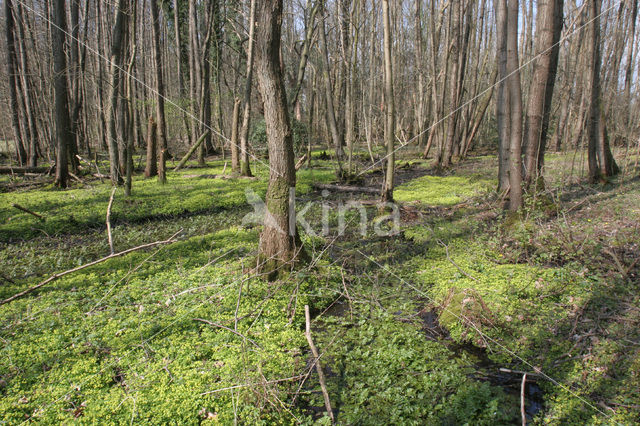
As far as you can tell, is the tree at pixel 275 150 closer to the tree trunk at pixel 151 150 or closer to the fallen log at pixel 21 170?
the tree trunk at pixel 151 150

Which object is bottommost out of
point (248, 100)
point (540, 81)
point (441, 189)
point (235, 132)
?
point (441, 189)

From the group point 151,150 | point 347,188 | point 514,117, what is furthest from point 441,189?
point 151,150

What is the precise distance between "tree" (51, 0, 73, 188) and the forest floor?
3.70m

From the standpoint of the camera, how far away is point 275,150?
14.0ft

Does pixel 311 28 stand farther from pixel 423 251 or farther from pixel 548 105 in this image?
pixel 423 251

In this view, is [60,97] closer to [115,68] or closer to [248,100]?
[115,68]

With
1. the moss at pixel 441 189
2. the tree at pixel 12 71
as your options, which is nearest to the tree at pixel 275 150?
the moss at pixel 441 189

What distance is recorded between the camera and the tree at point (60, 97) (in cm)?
907

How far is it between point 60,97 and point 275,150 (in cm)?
788

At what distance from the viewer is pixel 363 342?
352cm

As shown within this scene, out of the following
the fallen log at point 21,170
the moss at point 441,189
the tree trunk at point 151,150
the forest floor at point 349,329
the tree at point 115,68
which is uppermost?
the tree at point 115,68

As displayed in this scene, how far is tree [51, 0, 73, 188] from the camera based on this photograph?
29.8 ft

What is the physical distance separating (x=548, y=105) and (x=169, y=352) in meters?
6.89

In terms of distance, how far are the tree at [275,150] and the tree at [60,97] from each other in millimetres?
7400
